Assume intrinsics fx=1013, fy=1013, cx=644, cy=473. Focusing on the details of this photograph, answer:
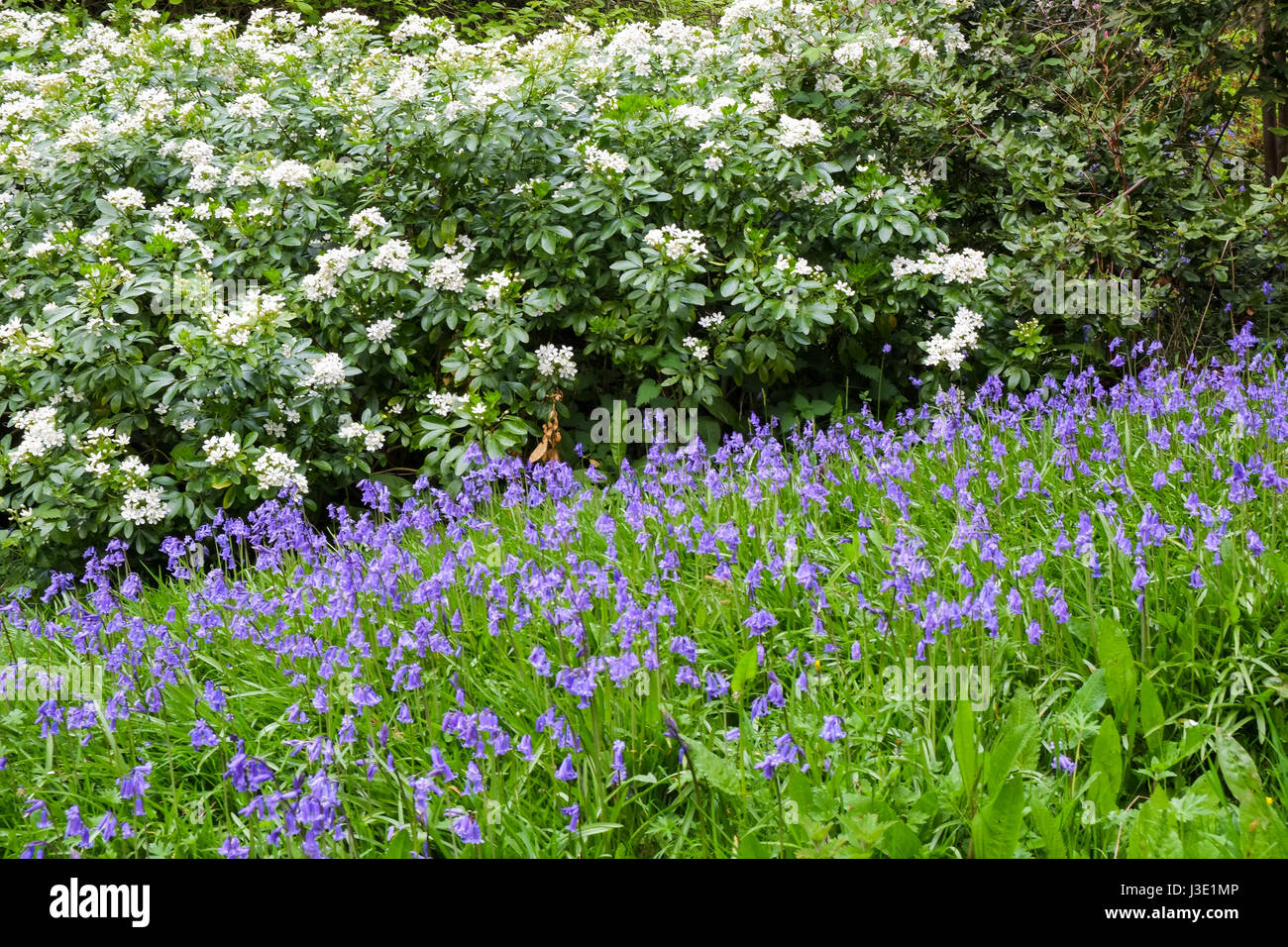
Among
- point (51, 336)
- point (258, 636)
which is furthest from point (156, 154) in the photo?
point (258, 636)

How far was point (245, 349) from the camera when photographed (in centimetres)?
418

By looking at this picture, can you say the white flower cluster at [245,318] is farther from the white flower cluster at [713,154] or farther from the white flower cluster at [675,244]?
the white flower cluster at [713,154]

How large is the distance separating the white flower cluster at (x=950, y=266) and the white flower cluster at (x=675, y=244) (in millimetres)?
971

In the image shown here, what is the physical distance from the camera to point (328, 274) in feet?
14.6

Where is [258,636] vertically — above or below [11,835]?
above

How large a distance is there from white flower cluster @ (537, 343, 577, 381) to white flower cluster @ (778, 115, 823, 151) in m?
1.38

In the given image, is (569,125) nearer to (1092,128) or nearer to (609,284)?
(609,284)

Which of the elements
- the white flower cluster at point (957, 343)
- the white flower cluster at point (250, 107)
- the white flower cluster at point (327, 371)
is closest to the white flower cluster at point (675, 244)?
the white flower cluster at point (957, 343)

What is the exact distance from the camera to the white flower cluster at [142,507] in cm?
411

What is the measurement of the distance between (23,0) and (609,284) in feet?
21.5

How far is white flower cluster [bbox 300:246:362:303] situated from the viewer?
14.4ft

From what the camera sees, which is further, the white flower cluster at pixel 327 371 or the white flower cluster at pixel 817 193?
the white flower cluster at pixel 817 193

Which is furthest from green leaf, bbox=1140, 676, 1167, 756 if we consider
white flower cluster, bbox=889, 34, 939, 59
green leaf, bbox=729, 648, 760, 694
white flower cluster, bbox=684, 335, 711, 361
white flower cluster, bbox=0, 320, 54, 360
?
white flower cluster, bbox=0, 320, 54, 360

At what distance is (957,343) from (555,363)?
178 centimetres
